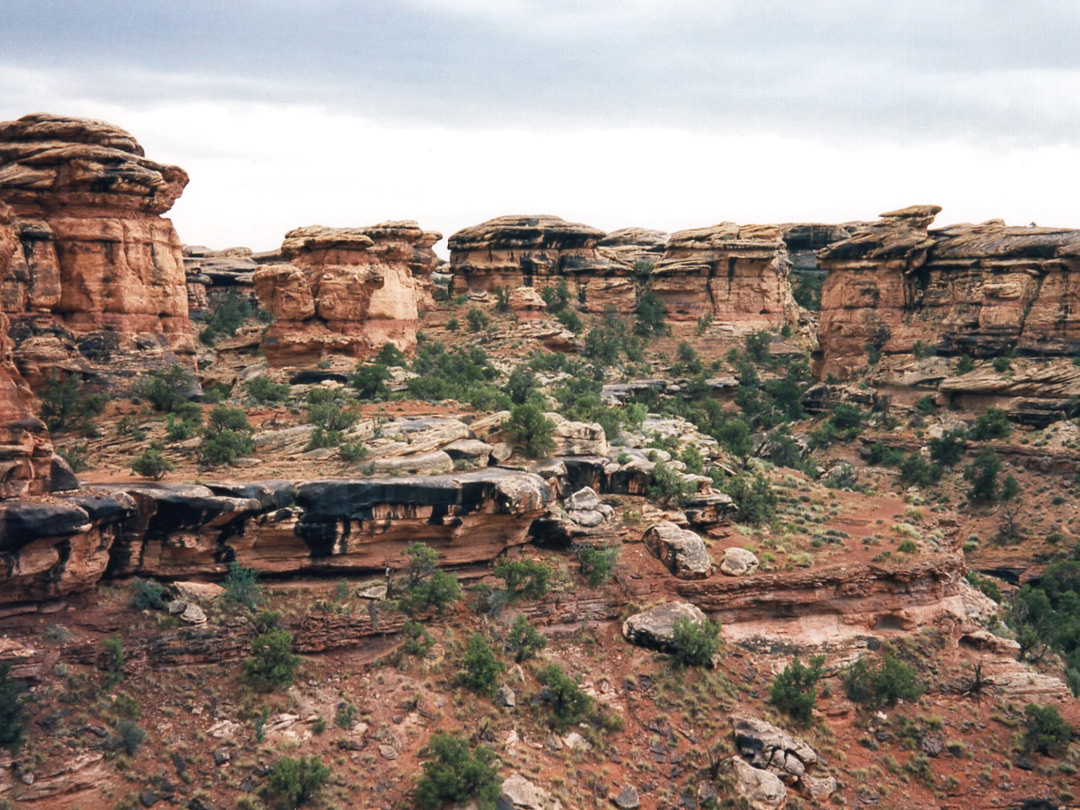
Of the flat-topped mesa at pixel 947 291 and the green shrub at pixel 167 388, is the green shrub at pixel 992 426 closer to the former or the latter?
the flat-topped mesa at pixel 947 291

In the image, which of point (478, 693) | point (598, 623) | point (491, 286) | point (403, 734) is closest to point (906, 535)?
point (598, 623)

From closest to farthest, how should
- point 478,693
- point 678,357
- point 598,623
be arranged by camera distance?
point 478,693
point 598,623
point 678,357

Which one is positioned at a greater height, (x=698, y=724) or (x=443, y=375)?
(x=443, y=375)

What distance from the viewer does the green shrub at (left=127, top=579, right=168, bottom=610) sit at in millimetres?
30062

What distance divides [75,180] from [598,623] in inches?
1110

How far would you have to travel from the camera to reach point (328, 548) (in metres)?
33.8

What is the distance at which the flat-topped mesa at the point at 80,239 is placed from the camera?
41.4 metres

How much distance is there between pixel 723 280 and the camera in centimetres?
8694

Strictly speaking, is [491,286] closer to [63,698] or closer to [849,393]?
[849,393]

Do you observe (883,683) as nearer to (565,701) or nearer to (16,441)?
(565,701)

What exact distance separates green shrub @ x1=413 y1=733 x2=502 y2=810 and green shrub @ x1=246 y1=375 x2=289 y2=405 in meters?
23.7

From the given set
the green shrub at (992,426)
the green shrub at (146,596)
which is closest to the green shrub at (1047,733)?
the green shrub at (146,596)

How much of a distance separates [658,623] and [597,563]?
10.3 feet

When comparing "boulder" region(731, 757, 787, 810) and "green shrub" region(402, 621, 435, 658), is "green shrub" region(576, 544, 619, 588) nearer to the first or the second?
"green shrub" region(402, 621, 435, 658)
